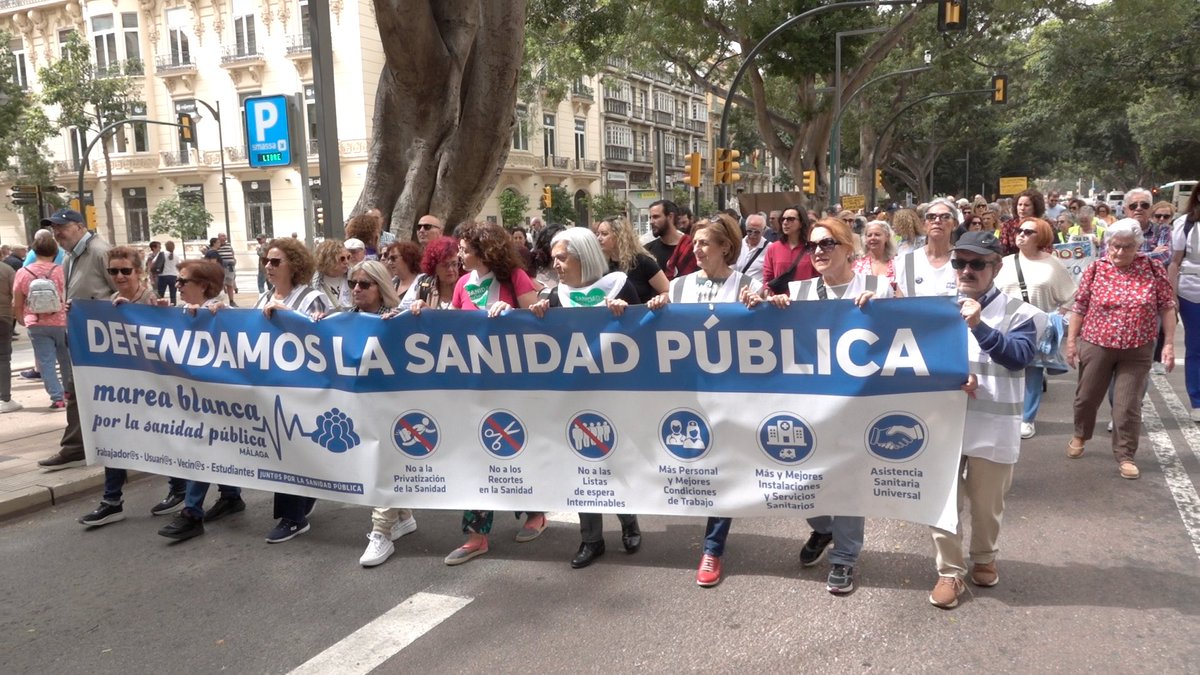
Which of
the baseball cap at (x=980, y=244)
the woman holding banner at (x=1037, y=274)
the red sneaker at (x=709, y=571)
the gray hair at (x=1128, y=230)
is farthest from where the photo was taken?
the woman holding banner at (x=1037, y=274)

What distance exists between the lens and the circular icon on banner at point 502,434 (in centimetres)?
459

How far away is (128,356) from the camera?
5469 mm

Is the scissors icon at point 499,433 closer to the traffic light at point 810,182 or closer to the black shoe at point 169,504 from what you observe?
the black shoe at point 169,504

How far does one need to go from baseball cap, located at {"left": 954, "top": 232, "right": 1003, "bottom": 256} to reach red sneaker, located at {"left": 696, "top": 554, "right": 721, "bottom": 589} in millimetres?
1834

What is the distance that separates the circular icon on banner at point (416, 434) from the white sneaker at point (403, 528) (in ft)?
1.93

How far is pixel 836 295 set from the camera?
4.41m

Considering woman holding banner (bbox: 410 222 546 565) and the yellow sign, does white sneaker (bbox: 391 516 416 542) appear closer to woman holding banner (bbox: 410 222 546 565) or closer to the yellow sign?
woman holding banner (bbox: 410 222 546 565)

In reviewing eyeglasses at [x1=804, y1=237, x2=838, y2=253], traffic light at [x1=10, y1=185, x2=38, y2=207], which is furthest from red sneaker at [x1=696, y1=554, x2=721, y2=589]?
traffic light at [x1=10, y1=185, x2=38, y2=207]

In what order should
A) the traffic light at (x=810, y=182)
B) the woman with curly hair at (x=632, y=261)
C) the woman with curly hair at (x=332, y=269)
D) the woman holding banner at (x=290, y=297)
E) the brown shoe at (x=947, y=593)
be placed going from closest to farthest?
the brown shoe at (x=947, y=593) → the woman holding banner at (x=290, y=297) → the woman with curly hair at (x=632, y=261) → the woman with curly hair at (x=332, y=269) → the traffic light at (x=810, y=182)

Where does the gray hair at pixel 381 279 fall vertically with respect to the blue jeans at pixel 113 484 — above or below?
above

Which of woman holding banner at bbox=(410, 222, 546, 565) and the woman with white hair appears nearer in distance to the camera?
woman holding banner at bbox=(410, 222, 546, 565)

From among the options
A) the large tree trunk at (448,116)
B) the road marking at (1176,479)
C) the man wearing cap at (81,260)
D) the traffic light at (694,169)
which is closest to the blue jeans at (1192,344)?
the road marking at (1176,479)

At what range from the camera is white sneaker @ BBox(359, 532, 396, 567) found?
4.72m

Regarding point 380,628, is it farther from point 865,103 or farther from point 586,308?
point 865,103
